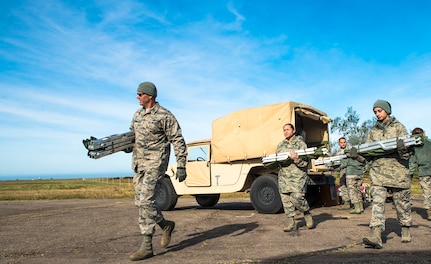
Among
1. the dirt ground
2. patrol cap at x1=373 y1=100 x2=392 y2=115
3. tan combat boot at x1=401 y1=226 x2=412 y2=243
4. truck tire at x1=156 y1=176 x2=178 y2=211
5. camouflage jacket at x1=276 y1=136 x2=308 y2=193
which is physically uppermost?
patrol cap at x1=373 y1=100 x2=392 y2=115

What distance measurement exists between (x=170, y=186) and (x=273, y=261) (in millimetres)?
6929

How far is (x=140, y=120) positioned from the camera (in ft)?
17.2

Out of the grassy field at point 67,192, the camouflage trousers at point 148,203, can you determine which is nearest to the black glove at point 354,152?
the camouflage trousers at point 148,203

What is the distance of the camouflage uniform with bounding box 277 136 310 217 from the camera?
6410 millimetres

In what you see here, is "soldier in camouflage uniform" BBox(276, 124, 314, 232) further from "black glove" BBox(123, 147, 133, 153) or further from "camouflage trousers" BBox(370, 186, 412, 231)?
"black glove" BBox(123, 147, 133, 153)

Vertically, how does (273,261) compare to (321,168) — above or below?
below

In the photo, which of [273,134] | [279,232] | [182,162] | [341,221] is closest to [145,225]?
[182,162]

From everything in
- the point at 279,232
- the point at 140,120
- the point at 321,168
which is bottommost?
the point at 279,232

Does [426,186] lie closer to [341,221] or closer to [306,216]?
[341,221]

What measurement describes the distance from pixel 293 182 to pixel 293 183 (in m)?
0.02

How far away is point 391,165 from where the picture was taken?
16.6 ft

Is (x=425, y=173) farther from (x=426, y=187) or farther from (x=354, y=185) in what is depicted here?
(x=354, y=185)

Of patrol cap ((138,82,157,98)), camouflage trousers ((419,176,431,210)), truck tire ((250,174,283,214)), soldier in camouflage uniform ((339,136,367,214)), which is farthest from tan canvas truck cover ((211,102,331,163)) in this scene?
patrol cap ((138,82,157,98))

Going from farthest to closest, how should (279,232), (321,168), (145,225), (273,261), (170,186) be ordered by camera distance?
1. (170,186)
2. (321,168)
3. (279,232)
4. (145,225)
5. (273,261)
